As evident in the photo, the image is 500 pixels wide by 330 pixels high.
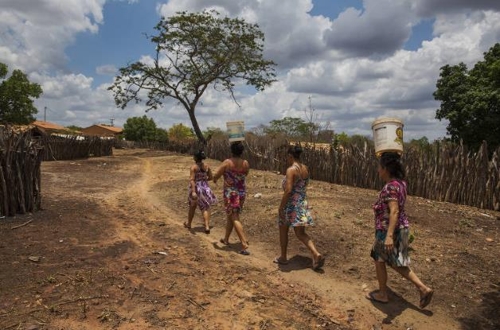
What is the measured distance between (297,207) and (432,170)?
21.6 ft

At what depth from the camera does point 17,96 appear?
104 ft

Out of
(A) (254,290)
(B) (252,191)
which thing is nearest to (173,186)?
(B) (252,191)

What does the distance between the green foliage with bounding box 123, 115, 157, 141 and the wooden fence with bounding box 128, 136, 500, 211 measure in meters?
39.6

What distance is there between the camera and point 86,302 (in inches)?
137

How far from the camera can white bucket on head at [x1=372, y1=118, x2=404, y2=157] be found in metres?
3.75

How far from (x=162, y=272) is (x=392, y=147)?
2.70 metres

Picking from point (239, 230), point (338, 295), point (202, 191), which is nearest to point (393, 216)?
point (338, 295)

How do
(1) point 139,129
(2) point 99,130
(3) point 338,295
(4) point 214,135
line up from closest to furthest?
(3) point 338,295 < (4) point 214,135 < (1) point 139,129 < (2) point 99,130

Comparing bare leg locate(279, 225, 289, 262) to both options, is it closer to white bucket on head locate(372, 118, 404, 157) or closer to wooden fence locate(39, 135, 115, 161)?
white bucket on head locate(372, 118, 404, 157)

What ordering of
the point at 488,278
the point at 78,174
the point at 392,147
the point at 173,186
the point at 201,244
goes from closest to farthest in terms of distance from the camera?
the point at 392,147 → the point at 488,278 → the point at 201,244 → the point at 173,186 → the point at 78,174

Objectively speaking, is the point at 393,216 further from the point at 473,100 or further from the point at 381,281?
the point at 473,100

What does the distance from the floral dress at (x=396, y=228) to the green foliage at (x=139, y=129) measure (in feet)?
158

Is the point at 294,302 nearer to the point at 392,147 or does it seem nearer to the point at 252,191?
the point at 392,147

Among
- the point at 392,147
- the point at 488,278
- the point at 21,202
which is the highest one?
the point at 392,147
